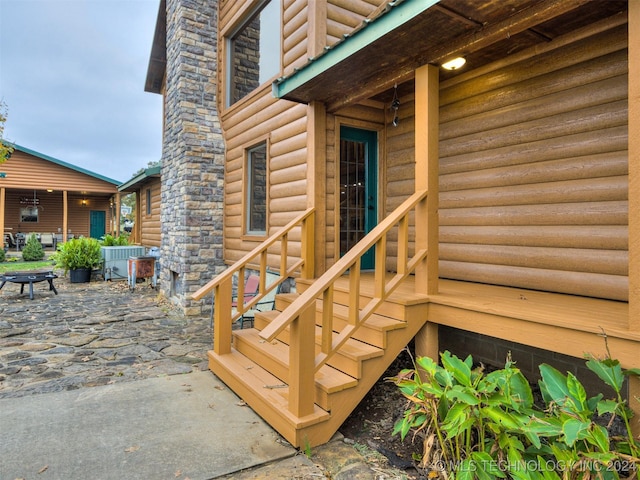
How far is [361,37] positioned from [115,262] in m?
10.3

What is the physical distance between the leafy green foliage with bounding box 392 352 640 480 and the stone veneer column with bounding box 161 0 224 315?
5361 mm

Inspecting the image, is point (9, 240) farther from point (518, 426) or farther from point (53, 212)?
point (518, 426)

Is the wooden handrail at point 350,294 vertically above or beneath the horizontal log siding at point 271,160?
beneath

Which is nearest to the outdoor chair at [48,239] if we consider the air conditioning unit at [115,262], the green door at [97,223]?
the green door at [97,223]

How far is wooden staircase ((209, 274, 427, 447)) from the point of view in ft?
8.38

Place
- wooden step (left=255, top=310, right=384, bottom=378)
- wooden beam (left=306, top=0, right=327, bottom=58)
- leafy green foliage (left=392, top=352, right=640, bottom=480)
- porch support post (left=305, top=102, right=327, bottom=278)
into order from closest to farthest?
leafy green foliage (left=392, top=352, right=640, bottom=480), wooden step (left=255, top=310, right=384, bottom=378), porch support post (left=305, top=102, right=327, bottom=278), wooden beam (left=306, top=0, right=327, bottom=58)

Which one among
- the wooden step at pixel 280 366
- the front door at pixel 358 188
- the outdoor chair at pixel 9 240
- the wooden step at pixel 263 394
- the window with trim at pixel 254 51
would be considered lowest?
the wooden step at pixel 263 394

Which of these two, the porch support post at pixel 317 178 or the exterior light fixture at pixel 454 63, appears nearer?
the exterior light fixture at pixel 454 63

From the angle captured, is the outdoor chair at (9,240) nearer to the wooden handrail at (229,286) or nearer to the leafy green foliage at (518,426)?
the wooden handrail at (229,286)

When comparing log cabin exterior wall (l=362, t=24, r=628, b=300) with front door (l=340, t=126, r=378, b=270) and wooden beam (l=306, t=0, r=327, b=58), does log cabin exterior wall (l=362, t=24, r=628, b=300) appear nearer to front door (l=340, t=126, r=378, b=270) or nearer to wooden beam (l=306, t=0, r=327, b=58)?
front door (l=340, t=126, r=378, b=270)

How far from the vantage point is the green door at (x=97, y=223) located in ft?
66.0

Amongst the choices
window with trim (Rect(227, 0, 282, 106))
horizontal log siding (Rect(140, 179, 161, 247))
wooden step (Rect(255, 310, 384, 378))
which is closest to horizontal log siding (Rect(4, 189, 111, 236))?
horizontal log siding (Rect(140, 179, 161, 247))

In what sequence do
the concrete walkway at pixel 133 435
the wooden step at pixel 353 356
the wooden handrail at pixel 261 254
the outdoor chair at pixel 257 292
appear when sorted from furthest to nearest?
the outdoor chair at pixel 257 292
the wooden handrail at pixel 261 254
the wooden step at pixel 353 356
the concrete walkway at pixel 133 435

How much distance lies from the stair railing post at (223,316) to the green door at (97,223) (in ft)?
63.8
